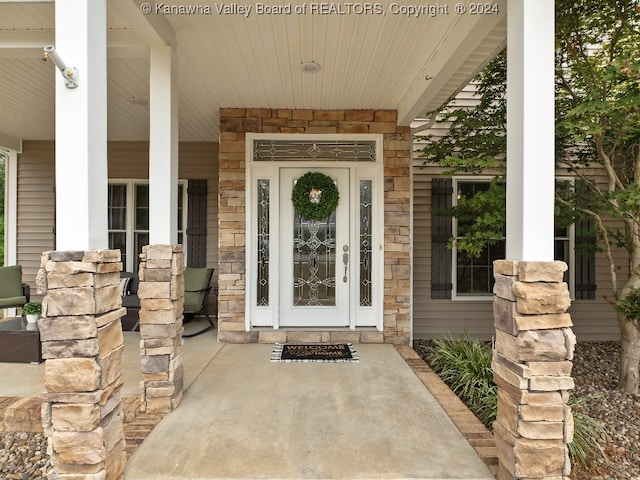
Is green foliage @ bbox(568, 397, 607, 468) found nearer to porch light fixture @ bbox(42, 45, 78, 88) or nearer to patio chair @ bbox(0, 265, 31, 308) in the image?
porch light fixture @ bbox(42, 45, 78, 88)

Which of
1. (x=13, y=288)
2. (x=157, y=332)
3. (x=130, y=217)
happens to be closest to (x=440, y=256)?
(x=157, y=332)

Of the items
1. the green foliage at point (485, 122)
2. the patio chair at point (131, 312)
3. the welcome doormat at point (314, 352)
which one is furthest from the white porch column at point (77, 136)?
the green foliage at point (485, 122)

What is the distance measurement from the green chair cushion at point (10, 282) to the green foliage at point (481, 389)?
213 inches

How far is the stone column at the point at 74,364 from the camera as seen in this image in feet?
5.72

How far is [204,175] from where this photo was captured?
5.84 m

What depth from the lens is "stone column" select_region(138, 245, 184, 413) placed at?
2.63 m

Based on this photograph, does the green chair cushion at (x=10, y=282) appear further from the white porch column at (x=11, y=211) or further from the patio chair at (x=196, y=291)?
the patio chair at (x=196, y=291)

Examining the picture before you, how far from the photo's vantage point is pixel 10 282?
5.29 m

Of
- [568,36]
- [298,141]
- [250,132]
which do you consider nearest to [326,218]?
[298,141]

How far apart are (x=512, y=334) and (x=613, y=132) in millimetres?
2941

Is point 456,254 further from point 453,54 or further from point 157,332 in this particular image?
point 157,332

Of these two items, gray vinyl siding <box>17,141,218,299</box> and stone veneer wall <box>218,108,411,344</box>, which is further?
gray vinyl siding <box>17,141,218,299</box>

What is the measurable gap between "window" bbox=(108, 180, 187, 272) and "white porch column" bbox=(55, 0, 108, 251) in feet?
13.3

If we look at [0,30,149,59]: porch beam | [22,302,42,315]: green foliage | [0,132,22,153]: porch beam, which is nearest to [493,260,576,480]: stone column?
[0,30,149,59]: porch beam
